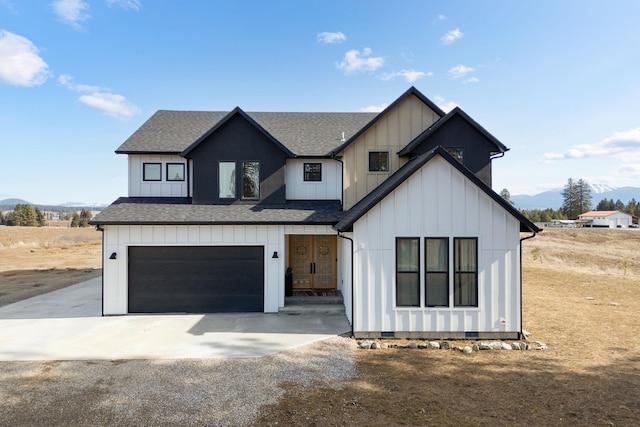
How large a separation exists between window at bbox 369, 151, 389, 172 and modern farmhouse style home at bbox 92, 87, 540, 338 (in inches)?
2.0

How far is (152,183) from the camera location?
1330cm

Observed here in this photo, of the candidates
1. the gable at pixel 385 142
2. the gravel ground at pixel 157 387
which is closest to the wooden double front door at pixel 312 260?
the gable at pixel 385 142

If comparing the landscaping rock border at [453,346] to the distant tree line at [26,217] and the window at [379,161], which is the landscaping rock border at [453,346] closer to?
the window at [379,161]

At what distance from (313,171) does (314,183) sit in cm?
48

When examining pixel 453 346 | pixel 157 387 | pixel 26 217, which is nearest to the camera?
pixel 157 387

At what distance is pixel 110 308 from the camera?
1107 centimetres

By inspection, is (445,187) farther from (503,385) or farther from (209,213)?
(209,213)

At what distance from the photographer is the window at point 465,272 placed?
8.86 meters

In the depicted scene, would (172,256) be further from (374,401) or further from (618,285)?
(618,285)

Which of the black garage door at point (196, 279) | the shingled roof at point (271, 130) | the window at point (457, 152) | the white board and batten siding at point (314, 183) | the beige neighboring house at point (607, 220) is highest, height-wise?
the shingled roof at point (271, 130)

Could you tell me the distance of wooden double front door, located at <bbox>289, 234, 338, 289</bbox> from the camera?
1327 centimetres

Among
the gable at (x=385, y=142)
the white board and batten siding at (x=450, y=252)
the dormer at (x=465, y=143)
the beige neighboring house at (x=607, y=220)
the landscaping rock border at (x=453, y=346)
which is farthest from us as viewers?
the beige neighboring house at (x=607, y=220)

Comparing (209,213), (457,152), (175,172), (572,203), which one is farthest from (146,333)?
(572,203)

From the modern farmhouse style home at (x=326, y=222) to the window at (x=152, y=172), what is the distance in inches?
2.2
